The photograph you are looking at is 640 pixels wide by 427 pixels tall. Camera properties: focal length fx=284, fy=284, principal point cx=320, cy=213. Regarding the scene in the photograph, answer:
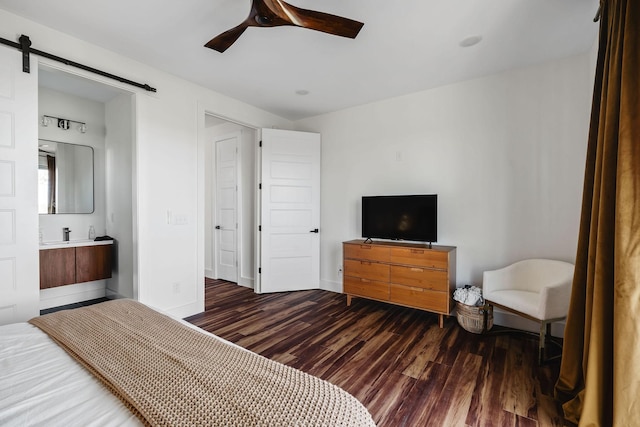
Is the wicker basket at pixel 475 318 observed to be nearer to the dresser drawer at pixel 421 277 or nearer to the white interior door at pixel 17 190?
the dresser drawer at pixel 421 277

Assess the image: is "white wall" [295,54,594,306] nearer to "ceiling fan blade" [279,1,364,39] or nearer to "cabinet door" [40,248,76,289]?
"ceiling fan blade" [279,1,364,39]

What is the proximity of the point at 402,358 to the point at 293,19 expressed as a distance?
2.57 metres

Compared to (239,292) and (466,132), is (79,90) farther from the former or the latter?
(466,132)

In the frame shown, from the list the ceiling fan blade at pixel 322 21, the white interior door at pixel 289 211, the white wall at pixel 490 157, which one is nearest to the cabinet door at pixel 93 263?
the white interior door at pixel 289 211

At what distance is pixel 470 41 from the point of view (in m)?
2.38

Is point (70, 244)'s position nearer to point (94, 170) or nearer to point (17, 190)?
point (94, 170)

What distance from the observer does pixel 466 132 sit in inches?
125

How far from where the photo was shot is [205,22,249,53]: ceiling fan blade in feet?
6.05

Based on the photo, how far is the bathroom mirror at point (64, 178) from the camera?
10.9 feet

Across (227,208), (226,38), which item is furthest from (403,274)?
(227,208)

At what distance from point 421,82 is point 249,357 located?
3.24 m

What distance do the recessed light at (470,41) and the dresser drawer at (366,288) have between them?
2.45 meters

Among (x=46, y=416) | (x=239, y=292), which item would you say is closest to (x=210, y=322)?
(x=239, y=292)

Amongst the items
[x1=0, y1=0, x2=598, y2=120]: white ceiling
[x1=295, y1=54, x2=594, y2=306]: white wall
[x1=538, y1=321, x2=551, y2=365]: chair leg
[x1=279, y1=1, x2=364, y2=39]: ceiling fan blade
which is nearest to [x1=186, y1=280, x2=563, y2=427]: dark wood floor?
[x1=538, y1=321, x2=551, y2=365]: chair leg
